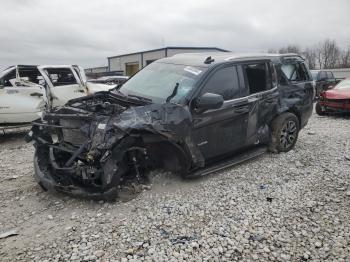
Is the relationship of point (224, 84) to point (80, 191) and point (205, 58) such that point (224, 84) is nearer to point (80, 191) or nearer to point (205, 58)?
point (205, 58)

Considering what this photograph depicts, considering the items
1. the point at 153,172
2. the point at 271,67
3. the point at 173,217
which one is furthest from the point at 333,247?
the point at 271,67

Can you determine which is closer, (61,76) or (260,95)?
(260,95)

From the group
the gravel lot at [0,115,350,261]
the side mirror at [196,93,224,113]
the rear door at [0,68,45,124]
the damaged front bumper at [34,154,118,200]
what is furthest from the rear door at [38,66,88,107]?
the side mirror at [196,93,224,113]

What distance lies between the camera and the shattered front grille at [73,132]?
4.17 m

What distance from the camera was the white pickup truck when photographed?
7.99 m

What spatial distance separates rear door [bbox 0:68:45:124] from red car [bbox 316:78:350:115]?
9.11 meters

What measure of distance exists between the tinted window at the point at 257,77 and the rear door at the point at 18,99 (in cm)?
524

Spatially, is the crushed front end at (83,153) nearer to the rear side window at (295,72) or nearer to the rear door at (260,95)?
the rear door at (260,95)

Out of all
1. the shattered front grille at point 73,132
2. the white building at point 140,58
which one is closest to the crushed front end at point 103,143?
the shattered front grille at point 73,132

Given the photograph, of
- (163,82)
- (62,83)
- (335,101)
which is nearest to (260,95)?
(163,82)

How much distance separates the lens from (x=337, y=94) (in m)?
11.4

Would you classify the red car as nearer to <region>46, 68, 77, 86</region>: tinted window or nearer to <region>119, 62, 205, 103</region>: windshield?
<region>119, 62, 205, 103</region>: windshield

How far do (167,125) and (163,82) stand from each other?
1025mm

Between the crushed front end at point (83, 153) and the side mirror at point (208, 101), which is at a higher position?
the side mirror at point (208, 101)
